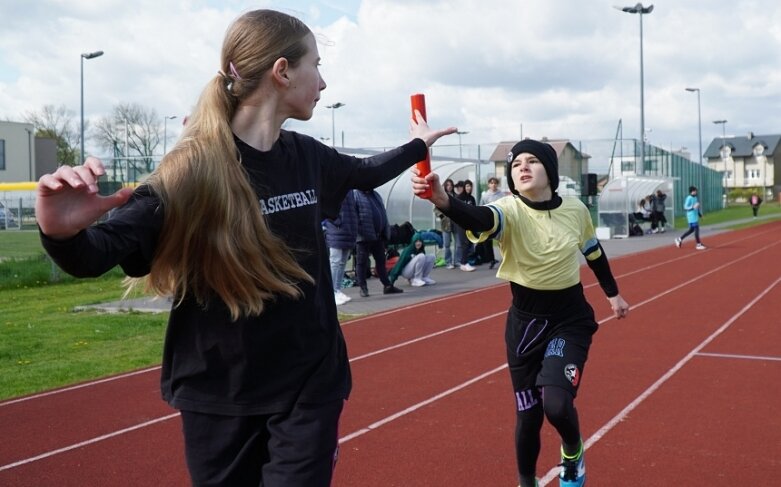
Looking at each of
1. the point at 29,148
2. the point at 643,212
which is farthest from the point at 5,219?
the point at 29,148

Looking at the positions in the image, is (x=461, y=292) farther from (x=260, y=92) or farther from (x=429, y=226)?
(x=260, y=92)

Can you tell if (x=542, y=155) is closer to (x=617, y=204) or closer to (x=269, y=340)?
(x=269, y=340)

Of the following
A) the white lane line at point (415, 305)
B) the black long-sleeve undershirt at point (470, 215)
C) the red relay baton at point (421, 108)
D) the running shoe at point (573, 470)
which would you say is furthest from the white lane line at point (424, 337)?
the red relay baton at point (421, 108)

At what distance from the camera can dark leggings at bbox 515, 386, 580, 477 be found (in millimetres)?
4016

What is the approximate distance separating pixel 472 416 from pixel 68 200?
190 inches

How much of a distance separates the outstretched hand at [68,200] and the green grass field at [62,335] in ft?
20.4

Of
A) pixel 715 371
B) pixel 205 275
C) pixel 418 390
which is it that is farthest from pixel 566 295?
pixel 715 371

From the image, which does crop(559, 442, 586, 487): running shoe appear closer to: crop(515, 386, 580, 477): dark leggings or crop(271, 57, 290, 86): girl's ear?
crop(515, 386, 580, 477): dark leggings

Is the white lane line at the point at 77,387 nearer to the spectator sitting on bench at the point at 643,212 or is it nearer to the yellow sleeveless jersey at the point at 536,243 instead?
the yellow sleeveless jersey at the point at 536,243

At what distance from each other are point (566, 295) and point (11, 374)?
608 cm

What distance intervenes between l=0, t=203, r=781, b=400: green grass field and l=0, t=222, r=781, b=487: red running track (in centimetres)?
67

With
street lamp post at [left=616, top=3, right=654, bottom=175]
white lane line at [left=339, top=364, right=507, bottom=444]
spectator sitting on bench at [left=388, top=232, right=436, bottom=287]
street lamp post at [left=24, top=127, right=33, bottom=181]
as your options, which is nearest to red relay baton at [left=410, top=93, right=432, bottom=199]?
white lane line at [left=339, top=364, right=507, bottom=444]

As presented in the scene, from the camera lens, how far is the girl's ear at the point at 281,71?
2490 millimetres

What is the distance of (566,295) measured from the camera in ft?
14.2
